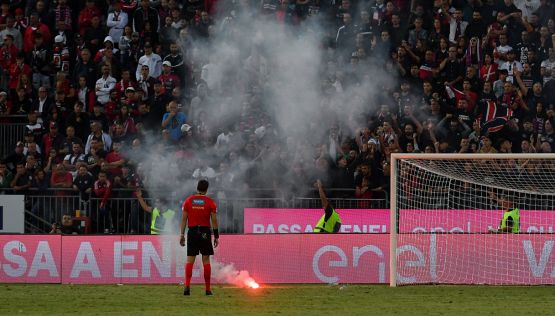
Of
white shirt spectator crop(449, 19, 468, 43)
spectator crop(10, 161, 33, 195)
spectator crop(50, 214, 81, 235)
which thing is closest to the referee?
spectator crop(50, 214, 81, 235)

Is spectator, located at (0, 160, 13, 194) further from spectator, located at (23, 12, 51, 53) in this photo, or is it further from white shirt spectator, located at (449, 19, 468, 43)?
white shirt spectator, located at (449, 19, 468, 43)

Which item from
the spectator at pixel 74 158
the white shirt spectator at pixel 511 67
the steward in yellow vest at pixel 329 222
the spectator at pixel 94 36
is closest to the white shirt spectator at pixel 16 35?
the spectator at pixel 94 36

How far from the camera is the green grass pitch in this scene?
518 inches

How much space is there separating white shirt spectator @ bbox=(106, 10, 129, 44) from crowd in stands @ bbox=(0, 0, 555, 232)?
0.03 m

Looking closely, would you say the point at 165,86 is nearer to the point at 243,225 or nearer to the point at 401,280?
the point at 243,225

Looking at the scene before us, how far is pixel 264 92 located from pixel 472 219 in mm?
5295

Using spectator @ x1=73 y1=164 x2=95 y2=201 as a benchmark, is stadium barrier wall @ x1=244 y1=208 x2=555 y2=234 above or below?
below

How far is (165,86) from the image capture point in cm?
2162

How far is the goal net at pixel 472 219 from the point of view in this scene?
1717 centimetres

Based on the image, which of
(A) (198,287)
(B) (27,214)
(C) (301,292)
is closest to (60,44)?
(B) (27,214)

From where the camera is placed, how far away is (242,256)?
17719 millimetres

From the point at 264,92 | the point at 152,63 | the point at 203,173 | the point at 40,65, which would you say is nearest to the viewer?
the point at 203,173

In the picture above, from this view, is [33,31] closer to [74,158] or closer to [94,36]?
[94,36]

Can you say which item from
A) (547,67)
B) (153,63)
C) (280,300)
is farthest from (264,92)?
(280,300)
